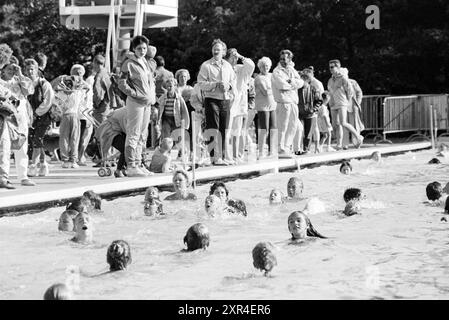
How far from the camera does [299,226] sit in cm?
1034

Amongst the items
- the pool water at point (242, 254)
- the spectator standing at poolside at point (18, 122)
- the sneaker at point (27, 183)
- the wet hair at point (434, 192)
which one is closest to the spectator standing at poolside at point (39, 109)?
the spectator standing at poolside at point (18, 122)

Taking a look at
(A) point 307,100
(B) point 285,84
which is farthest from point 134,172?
(A) point 307,100

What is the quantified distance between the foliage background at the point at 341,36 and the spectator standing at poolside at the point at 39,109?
68.2ft

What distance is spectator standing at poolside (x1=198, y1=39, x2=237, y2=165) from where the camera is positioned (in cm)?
1825

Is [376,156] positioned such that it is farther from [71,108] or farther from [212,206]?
[212,206]

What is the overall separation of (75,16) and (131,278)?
25211mm

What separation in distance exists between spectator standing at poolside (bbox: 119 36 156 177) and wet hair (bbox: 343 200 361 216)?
402 cm

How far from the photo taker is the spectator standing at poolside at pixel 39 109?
1638cm

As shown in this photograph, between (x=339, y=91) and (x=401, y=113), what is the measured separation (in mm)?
6513

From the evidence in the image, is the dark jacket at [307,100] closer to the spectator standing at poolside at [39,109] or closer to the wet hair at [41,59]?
the spectator standing at poolside at [39,109]

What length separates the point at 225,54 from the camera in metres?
19.1

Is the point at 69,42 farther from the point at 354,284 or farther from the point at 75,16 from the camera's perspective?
the point at 354,284

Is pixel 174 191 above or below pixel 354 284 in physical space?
above
